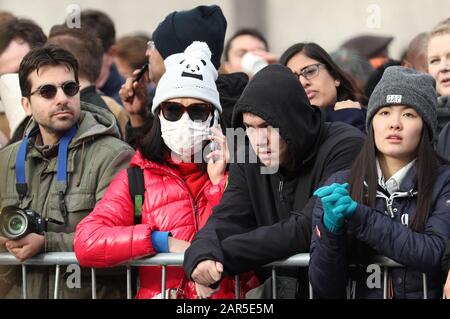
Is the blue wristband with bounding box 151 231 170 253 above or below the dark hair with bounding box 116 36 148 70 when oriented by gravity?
below

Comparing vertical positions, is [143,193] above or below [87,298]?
above

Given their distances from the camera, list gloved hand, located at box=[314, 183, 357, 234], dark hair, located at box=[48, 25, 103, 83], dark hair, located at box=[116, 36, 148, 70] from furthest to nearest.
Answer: dark hair, located at box=[116, 36, 148, 70] → dark hair, located at box=[48, 25, 103, 83] → gloved hand, located at box=[314, 183, 357, 234]

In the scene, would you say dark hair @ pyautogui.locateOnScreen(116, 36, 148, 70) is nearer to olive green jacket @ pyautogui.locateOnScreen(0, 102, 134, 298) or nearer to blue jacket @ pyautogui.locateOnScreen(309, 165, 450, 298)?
olive green jacket @ pyautogui.locateOnScreen(0, 102, 134, 298)

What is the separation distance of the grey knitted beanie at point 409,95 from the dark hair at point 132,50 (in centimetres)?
490

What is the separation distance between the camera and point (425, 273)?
22.5 ft

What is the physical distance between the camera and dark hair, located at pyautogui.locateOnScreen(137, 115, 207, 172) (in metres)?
7.83

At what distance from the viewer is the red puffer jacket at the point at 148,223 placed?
24.7 feet

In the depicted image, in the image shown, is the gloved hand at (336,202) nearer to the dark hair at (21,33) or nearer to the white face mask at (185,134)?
the white face mask at (185,134)

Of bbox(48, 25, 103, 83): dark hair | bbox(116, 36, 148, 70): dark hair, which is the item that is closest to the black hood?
bbox(48, 25, 103, 83): dark hair

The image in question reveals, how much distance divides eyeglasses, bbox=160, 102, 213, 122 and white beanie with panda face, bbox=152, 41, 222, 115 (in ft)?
0.13

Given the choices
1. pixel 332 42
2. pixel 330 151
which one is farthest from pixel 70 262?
pixel 332 42

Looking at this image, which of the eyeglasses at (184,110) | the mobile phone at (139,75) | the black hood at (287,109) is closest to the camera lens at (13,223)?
the eyeglasses at (184,110)

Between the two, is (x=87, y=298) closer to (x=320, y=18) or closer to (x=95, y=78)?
(x=95, y=78)

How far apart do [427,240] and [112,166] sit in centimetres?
208
